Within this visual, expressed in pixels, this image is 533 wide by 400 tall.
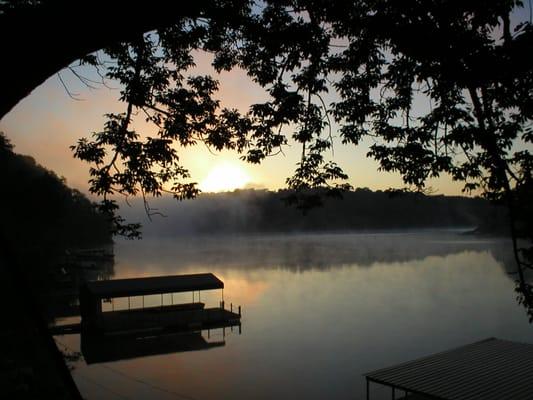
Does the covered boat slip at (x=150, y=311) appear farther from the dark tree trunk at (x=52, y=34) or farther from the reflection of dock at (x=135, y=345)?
the dark tree trunk at (x=52, y=34)

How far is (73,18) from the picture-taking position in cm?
252

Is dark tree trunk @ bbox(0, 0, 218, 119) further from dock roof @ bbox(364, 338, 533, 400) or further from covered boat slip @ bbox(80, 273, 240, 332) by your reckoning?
covered boat slip @ bbox(80, 273, 240, 332)

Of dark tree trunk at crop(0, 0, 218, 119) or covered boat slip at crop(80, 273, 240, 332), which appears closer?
dark tree trunk at crop(0, 0, 218, 119)

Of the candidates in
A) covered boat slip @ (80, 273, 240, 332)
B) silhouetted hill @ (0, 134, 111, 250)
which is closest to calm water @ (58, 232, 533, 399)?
covered boat slip @ (80, 273, 240, 332)

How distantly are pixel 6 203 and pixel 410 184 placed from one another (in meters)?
53.0

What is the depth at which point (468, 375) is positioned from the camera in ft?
41.8

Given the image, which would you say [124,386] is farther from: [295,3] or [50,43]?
[50,43]

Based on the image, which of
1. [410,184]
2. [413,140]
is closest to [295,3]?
[413,140]

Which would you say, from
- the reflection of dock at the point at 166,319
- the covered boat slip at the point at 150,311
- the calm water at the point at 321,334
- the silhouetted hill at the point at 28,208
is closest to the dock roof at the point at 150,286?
the covered boat slip at the point at 150,311

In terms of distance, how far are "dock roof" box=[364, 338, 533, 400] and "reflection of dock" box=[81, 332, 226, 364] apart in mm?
15065

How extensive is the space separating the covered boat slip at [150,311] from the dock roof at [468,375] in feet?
53.7

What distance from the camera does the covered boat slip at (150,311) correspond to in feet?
87.1

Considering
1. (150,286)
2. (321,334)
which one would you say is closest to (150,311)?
(150,286)

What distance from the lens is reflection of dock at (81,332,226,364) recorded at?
23.8m
